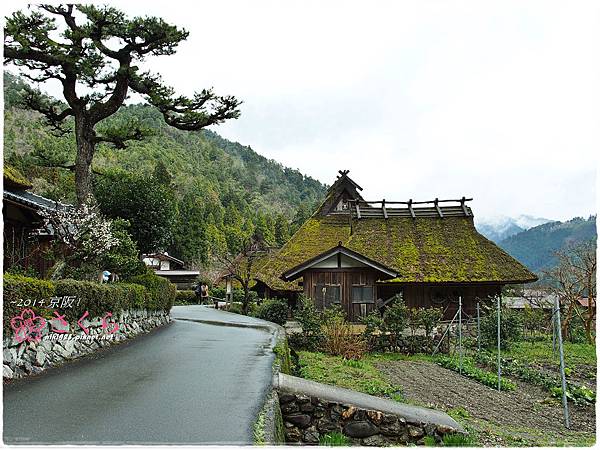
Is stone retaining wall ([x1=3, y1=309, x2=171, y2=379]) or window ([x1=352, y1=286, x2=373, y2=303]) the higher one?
window ([x1=352, y1=286, x2=373, y2=303])

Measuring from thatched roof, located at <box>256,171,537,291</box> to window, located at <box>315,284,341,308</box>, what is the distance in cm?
209

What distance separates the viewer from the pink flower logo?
24.2 feet

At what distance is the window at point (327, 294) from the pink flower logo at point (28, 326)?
12583 millimetres

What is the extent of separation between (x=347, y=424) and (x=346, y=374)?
432 centimetres

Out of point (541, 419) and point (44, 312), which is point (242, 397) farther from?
point (541, 419)

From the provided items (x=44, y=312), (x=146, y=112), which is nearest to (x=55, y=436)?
(x=44, y=312)

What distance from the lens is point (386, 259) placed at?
75.8 ft

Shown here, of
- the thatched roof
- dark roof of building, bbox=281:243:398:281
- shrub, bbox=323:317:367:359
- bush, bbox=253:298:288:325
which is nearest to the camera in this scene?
shrub, bbox=323:317:367:359

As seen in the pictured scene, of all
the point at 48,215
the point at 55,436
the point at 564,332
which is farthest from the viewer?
the point at 564,332

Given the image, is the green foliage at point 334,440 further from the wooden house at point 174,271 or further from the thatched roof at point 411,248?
the wooden house at point 174,271

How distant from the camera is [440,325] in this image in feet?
62.8

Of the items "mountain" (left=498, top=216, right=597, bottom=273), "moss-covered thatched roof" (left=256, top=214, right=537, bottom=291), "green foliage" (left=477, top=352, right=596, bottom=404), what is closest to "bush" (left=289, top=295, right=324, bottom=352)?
"green foliage" (left=477, top=352, right=596, bottom=404)

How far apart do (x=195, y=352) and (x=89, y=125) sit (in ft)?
29.2

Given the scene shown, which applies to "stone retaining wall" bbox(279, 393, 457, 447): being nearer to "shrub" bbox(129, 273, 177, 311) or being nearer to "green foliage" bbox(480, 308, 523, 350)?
"shrub" bbox(129, 273, 177, 311)
